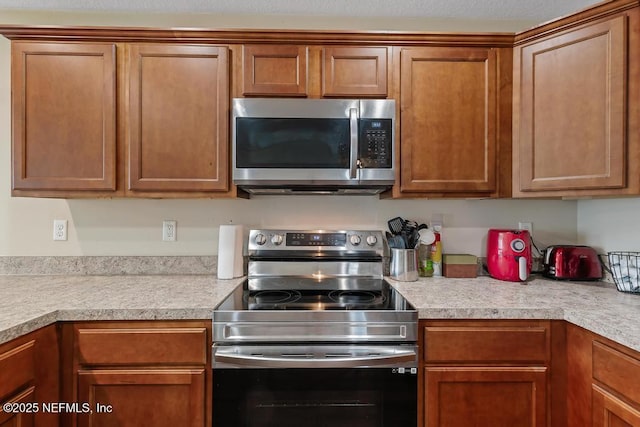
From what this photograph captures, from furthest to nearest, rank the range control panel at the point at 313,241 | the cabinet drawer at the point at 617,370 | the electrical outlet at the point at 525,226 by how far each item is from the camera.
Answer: the electrical outlet at the point at 525,226, the range control panel at the point at 313,241, the cabinet drawer at the point at 617,370

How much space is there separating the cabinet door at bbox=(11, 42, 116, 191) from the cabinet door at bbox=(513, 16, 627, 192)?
78.4 inches

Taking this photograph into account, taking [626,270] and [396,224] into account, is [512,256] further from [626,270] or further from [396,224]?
[396,224]

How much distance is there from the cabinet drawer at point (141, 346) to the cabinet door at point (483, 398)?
88cm

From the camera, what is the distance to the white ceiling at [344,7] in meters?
1.86

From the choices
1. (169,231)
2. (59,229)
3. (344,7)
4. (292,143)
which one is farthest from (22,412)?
(344,7)

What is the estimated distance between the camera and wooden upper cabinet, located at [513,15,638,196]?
140 centimetres

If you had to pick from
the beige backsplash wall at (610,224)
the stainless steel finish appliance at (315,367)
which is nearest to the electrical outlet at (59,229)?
the stainless steel finish appliance at (315,367)

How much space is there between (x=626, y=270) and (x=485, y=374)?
90cm

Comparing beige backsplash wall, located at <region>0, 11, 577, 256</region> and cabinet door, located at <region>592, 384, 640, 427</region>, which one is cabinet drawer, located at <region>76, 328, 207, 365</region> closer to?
beige backsplash wall, located at <region>0, 11, 577, 256</region>

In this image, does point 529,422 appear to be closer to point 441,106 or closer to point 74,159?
point 441,106

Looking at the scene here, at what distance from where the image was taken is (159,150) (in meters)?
1.64

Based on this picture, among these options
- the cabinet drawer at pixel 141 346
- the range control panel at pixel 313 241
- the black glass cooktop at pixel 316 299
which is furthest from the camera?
the range control panel at pixel 313 241

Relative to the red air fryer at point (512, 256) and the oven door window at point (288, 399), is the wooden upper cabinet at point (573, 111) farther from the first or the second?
the oven door window at point (288, 399)

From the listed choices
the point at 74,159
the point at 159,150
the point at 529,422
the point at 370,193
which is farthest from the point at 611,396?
the point at 74,159
